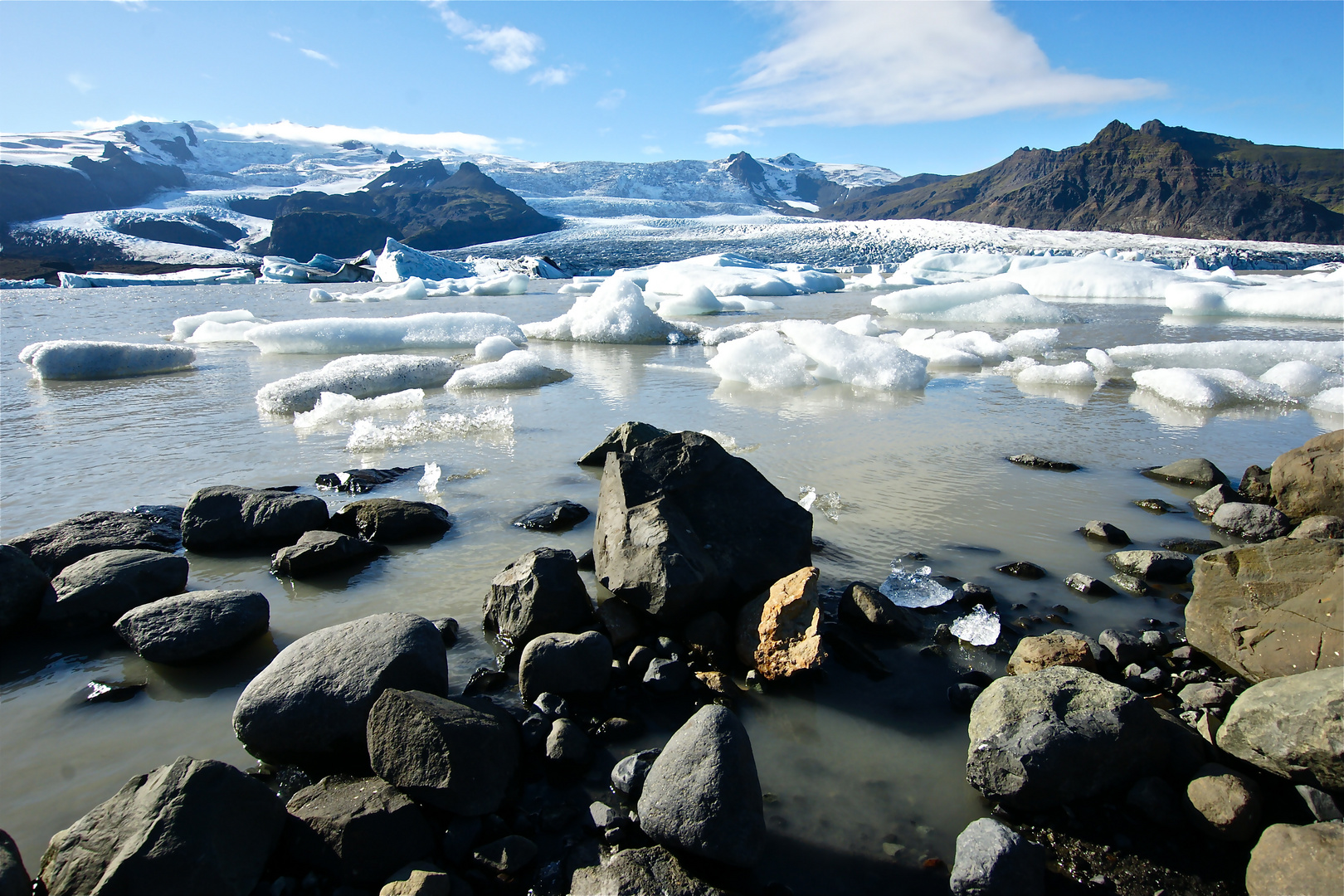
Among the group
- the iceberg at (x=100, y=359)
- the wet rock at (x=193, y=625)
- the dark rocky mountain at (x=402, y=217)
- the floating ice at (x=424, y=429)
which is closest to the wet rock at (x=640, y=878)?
the wet rock at (x=193, y=625)

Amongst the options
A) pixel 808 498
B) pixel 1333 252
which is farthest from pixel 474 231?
pixel 808 498

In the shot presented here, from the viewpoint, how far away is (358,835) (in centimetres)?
135

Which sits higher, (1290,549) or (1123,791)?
(1290,549)

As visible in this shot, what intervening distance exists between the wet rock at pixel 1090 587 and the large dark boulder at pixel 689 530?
904mm

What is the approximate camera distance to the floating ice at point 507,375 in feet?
20.4

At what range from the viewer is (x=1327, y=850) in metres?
1.24

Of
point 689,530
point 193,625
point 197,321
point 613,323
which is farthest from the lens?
point 197,321

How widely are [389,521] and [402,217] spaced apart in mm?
65385

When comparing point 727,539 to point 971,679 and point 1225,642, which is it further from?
point 1225,642

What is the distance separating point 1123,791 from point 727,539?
47.5 inches

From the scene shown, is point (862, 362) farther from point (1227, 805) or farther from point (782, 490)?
point (1227, 805)

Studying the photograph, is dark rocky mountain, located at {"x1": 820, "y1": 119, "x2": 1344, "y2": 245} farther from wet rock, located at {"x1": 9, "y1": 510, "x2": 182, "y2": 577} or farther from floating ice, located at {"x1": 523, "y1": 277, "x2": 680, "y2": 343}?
wet rock, located at {"x1": 9, "y1": 510, "x2": 182, "y2": 577}

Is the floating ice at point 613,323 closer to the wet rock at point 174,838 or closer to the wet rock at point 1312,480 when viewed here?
the wet rock at point 1312,480

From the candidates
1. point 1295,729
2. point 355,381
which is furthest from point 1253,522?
point 355,381
